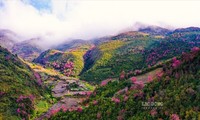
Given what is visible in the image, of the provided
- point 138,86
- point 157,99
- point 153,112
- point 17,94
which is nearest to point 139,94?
point 157,99

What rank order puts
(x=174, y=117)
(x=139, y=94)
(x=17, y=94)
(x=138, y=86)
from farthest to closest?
1. (x=17, y=94)
2. (x=138, y=86)
3. (x=139, y=94)
4. (x=174, y=117)

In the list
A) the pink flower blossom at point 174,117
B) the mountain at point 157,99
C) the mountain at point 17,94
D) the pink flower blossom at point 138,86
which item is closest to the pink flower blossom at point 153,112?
the mountain at point 157,99

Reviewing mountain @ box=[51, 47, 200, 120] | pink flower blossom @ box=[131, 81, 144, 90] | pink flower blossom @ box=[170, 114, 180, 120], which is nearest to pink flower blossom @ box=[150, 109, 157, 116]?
mountain @ box=[51, 47, 200, 120]

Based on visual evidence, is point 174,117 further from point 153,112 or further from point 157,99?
point 157,99

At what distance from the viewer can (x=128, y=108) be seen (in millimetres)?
103125

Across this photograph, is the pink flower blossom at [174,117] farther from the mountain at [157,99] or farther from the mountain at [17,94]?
the mountain at [17,94]

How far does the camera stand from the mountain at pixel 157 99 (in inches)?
3438

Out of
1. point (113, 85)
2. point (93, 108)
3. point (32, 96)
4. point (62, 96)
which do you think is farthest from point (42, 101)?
point (93, 108)

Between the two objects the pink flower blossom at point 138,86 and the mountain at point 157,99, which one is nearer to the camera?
the mountain at point 157,99

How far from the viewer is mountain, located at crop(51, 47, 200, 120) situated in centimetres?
8731

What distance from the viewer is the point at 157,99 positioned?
9775 centimetres

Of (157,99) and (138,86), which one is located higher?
(157,99)

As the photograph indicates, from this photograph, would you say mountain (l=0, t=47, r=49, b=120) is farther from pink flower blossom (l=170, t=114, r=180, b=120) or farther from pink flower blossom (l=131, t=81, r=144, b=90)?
pink flower blossom (l=170, t=114, r=180, b=120)

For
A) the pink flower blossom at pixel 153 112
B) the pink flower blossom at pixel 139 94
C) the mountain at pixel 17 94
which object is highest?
the pink flower blossom at pixel 139 94
